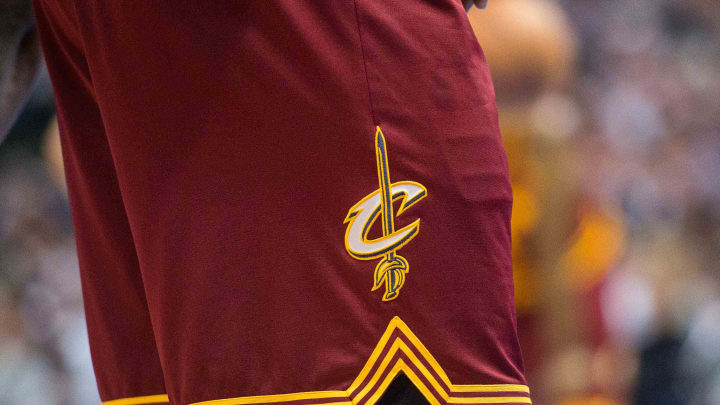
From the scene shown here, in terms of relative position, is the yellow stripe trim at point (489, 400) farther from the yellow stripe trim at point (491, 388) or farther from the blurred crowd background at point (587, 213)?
the blurred crowd background at point (587, 213)

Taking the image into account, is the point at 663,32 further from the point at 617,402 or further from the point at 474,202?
the point at 474,202

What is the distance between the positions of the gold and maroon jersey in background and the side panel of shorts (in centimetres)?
7

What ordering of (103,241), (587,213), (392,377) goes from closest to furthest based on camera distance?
(392,377), (103,241), (587,213)

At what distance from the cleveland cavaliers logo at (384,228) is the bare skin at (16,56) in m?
0.20

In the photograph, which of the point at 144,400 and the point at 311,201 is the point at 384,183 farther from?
the point at 144,400

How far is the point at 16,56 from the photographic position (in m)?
0.63

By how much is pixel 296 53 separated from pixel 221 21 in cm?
5

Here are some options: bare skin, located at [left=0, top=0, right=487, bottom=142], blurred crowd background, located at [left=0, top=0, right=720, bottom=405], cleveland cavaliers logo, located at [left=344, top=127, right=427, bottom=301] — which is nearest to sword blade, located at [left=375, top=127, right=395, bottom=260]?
cleveland cavaliers logo, located at [left=344, top=127, right=427, bottom=301]

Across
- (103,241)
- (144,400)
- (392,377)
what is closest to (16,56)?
(103,241)

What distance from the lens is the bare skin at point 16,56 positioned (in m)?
0.61

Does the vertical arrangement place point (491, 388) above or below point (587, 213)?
above

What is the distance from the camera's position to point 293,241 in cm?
49

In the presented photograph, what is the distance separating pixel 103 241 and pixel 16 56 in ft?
0.51

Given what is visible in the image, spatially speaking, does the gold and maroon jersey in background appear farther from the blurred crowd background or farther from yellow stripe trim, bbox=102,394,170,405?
the blurred crowd background
